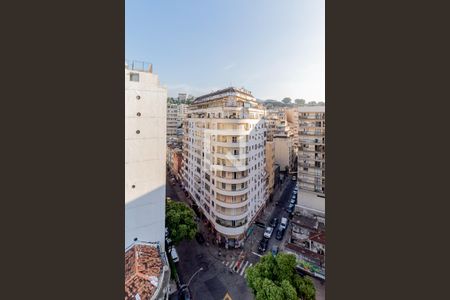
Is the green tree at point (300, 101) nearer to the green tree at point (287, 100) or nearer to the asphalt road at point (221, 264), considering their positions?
the green tree at point (287, 100)

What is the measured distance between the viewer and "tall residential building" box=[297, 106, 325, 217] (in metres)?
7.67

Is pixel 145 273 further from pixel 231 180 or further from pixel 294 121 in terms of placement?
pixel 294 121

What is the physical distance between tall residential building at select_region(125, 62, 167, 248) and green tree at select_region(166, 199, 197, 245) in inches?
23.0

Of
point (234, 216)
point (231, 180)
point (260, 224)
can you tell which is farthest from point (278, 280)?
point (231, 180)

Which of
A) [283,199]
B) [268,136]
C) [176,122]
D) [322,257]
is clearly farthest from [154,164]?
[322,257]

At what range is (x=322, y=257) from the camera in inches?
287

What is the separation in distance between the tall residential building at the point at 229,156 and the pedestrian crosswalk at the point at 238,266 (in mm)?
542

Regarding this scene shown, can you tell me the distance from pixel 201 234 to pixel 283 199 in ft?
11.1

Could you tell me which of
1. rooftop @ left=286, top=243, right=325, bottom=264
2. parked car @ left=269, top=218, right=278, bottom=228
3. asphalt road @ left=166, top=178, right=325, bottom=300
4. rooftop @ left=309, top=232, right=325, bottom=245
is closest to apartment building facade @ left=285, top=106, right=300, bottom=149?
asphalt road @ left=166, top=178, right=325, bottom=300

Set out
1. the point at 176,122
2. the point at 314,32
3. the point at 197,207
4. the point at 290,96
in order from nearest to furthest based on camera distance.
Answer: the point at 314,32, the point at 290,96, the point at 176,122, the point at 197,207

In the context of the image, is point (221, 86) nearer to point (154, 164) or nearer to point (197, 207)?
point (154, 164)

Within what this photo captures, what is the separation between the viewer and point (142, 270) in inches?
271

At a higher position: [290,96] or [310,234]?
[290,96]

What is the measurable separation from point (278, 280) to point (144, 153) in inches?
221
